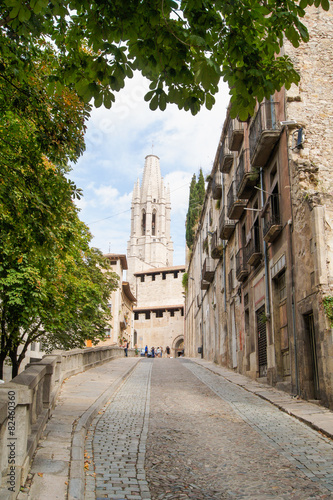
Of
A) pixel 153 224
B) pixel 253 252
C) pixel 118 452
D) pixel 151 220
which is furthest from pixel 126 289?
pixel 153 224

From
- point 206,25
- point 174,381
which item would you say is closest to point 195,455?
point 206,25

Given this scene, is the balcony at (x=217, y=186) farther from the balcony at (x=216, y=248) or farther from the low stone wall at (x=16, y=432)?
the low stone wall at (x=16, y=432)

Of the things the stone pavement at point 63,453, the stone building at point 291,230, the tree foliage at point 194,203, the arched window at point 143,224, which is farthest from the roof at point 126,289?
the arched window at point 143,224

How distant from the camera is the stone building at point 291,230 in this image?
10.9 m

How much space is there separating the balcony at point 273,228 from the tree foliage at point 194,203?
3354cm

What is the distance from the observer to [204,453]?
253 inches

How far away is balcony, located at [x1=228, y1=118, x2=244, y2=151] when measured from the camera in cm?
1933

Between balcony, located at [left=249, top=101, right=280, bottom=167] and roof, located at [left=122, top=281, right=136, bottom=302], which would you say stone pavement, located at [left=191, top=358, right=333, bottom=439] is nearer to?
balcony, located at [left=249, top=101, right=280, bottom=167]

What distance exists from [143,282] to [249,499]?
73868 millimetres

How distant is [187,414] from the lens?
30.7ft

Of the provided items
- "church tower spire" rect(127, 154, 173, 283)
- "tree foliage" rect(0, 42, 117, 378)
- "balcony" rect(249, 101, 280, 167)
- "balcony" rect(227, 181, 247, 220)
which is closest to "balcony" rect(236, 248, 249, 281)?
"balcony" rect(227, 181, 247, 220)

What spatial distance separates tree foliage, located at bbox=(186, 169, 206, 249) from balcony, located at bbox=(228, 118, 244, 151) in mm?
27158

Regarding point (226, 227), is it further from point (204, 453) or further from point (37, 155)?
point (204, 453)

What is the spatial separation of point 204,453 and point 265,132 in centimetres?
966
